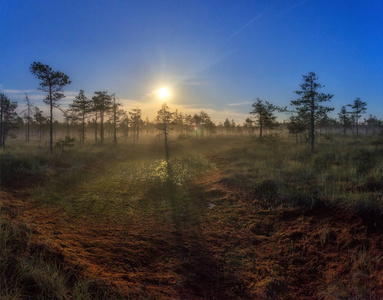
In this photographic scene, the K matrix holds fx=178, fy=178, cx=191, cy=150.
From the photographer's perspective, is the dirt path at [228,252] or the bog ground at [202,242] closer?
the bog ground at [202,242]

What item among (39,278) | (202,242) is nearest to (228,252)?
(202,242)

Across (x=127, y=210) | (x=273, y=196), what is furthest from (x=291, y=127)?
(x=127, y=210)

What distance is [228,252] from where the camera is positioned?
4.68 m

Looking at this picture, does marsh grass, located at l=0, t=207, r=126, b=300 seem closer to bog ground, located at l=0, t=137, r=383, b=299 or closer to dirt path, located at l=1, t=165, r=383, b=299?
bog ground, located at l=0, t=137, r=383, b=299

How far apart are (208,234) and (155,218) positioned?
217 cm

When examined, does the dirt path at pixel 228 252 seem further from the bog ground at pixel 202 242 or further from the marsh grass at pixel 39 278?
the marsh grass at pixel 39 278

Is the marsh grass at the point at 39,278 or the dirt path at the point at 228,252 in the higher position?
the marsh grass at the point at 39,278

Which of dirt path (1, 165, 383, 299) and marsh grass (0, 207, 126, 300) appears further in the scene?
dirt path (1, 165, 383, 299)

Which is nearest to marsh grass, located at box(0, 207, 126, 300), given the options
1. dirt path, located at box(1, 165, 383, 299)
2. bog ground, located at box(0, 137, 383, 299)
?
bog ground, located at box(0, 137, 383, 299)

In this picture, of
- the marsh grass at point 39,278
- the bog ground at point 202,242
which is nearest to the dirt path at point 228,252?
the bog ground at point 202,242

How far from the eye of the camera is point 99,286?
3.01m

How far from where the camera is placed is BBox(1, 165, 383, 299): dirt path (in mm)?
3400

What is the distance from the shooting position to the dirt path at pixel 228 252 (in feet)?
11.2

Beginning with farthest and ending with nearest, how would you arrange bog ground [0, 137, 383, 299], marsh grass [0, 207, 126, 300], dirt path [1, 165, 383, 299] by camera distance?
dirt path [1, 165, 383, 299]
bog ground [0, 137, 383, 299]
marsh grass [0, 207, 126, 300]
